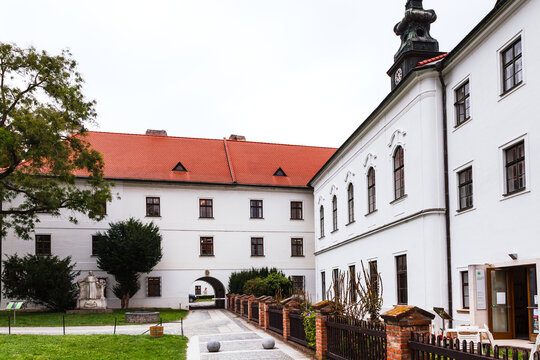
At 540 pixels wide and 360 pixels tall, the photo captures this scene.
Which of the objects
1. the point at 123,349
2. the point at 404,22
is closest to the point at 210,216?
the point at 404,22

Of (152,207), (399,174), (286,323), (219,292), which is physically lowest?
(219,292)

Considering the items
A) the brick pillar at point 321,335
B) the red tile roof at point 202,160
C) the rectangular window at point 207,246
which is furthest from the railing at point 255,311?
the red tile roof at point 202,160

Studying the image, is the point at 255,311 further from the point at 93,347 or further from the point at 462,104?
the point at 462,104

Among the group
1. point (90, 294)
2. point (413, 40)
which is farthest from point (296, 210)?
point (413, 40)

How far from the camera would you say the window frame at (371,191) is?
22.3 meters

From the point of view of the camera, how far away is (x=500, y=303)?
1305 cm

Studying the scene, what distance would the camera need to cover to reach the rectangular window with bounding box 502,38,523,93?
42.7 feet

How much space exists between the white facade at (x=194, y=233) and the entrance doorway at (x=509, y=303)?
24033 mm

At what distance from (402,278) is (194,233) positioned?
19109 mm

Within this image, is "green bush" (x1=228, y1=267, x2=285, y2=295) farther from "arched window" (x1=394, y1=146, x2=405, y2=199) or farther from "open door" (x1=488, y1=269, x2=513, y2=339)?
"open door" (x1=488, y1=269, x2=513, y2=339)

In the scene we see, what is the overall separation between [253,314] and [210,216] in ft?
45.1

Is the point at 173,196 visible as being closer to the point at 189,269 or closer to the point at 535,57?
the point at 189,269

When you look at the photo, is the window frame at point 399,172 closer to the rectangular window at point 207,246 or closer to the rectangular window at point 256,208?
the rectangular window at point 256,208

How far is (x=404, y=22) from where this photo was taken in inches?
922
